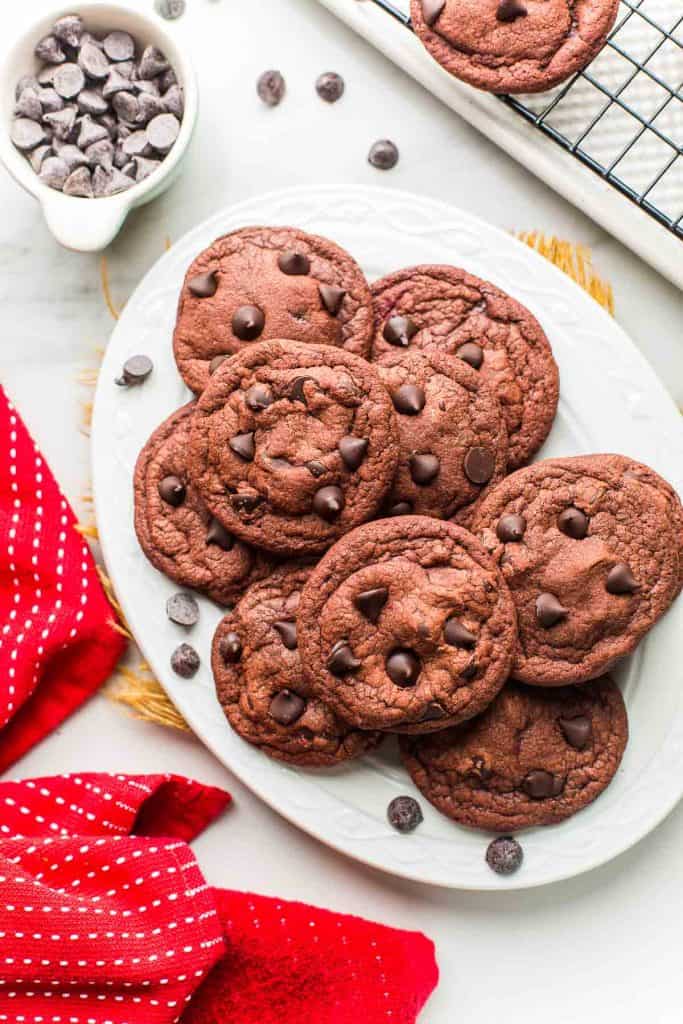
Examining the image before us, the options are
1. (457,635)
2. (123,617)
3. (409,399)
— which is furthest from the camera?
(123,617)

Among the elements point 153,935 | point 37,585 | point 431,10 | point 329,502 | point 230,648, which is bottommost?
point 153,935

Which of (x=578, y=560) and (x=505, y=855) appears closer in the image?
(x=578, y=560)

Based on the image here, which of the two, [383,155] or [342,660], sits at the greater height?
[383,155]

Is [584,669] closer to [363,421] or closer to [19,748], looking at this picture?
[363,421]

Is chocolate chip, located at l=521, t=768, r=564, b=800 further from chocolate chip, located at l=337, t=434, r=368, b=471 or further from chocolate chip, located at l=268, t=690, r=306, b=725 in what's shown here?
chocolate chip, located at l=337, t=434, r=368, b=471

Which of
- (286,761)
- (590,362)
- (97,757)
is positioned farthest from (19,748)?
(590,362)

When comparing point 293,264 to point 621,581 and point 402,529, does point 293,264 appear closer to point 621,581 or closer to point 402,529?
point 402,529

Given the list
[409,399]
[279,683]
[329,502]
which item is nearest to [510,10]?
[409,399]

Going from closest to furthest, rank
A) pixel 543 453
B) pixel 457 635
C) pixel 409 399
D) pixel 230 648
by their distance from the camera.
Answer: pixel 457 635 → pixel 409 399 → pixel 230 648 → pixel 543 453
